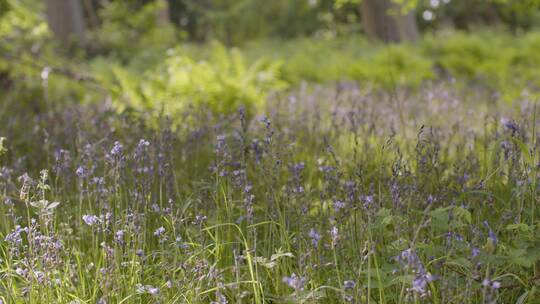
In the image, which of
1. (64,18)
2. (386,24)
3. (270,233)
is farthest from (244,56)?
(270,233)

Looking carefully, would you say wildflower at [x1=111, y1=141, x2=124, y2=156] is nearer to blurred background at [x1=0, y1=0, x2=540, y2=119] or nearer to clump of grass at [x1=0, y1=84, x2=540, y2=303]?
clump of grass at [x1=0, y1=84, x2=540, y2=303]

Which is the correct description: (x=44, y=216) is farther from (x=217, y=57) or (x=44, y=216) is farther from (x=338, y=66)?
(x=338, y=66)

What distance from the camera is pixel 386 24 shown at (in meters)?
12.3

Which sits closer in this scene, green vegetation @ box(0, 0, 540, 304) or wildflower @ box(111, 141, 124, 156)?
green vegetation @ box(0, 0, 540, 304)

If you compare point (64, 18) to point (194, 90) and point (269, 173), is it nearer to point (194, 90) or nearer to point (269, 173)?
point (194, 90)

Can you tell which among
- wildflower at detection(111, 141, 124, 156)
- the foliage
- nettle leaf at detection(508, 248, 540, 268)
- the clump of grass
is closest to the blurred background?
the foliage

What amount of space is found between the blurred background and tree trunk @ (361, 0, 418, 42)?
0.8 inches

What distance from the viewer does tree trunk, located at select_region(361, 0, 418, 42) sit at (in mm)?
12203

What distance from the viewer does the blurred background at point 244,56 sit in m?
6.19

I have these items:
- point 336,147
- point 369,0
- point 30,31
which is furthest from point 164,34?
point 336,147

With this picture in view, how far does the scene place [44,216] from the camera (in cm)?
215

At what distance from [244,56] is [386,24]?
2.96 m

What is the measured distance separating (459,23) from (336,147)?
23.1m

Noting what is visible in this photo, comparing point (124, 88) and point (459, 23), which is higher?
point (124, 88)
